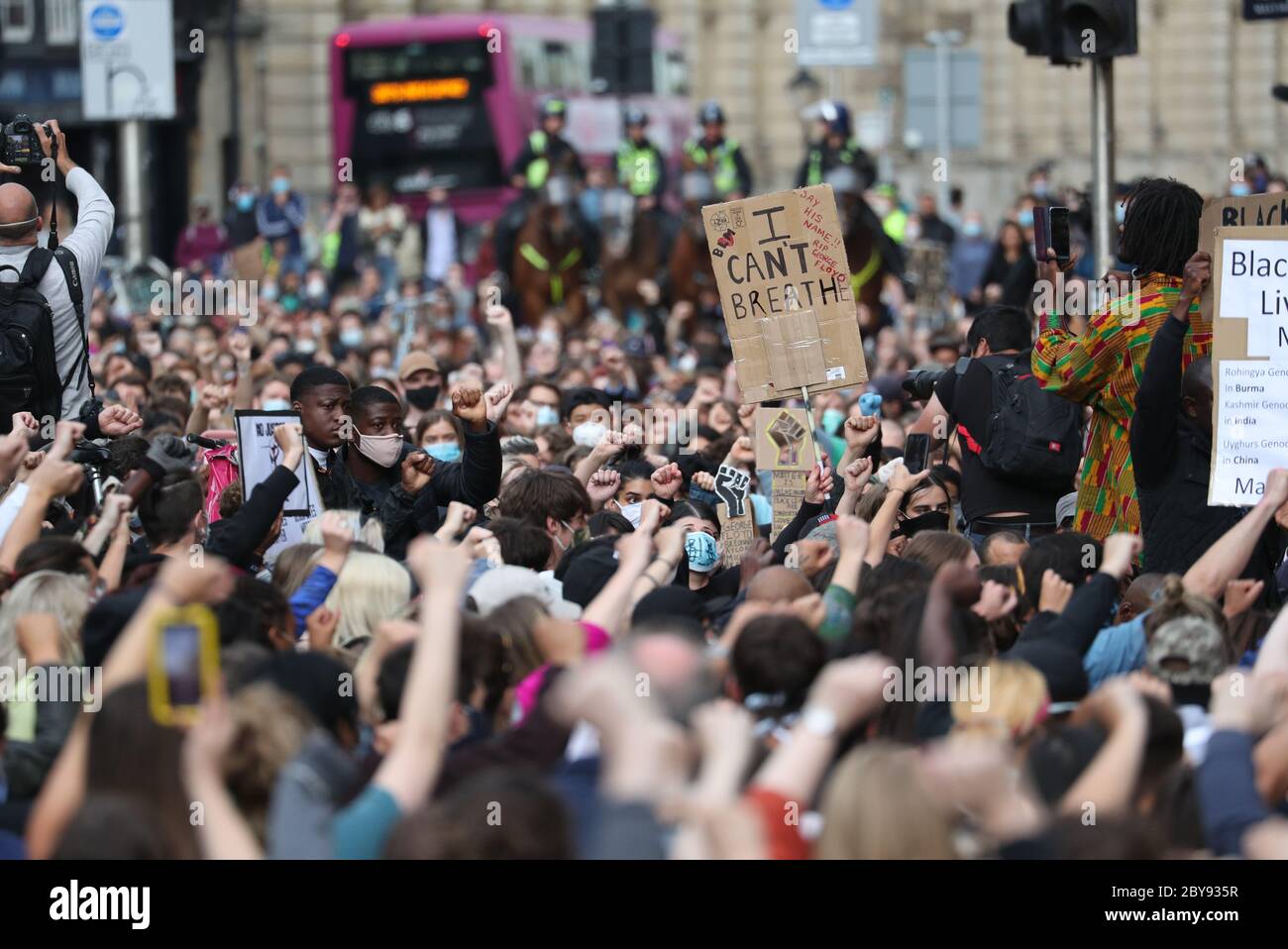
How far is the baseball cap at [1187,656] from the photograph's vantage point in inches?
243

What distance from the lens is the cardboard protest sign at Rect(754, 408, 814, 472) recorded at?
9312mm

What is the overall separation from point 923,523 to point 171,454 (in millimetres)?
2629

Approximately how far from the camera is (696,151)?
25672 millimetres

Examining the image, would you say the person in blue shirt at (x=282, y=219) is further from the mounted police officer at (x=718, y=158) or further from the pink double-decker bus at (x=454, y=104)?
the pink double-decker bus at (x=454, y=104)

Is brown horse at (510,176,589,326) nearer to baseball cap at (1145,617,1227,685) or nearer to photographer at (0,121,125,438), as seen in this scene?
photographer at (0,121,125,438)

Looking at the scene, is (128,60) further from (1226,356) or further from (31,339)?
(1226,356)

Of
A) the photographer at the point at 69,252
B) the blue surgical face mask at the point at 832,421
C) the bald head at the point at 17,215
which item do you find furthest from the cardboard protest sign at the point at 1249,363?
the blue surgical face mask at the point at 832,421

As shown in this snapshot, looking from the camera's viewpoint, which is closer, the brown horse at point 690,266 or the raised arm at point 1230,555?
the raised arm at point 1230,555

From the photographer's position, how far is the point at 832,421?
12.8 m

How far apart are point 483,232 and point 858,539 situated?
23.1 metres

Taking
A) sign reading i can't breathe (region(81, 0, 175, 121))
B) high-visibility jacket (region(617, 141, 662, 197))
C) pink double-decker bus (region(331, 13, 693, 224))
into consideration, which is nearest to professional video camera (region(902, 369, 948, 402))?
sign reading i can't breathe (region(81, 0, 175, 121))

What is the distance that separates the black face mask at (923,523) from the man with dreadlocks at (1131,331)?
95 cm

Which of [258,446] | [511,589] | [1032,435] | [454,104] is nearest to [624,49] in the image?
[454,104]
